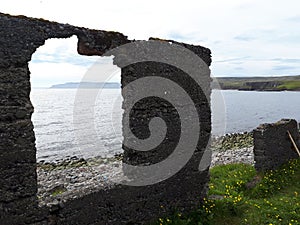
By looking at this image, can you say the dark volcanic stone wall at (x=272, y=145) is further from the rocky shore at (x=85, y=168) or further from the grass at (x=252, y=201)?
the rocky shore at (x=85, y=168)

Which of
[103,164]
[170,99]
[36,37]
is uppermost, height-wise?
[36,37]

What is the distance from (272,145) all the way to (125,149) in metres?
8.48

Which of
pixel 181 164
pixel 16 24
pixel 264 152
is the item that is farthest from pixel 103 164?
pixel 16 24

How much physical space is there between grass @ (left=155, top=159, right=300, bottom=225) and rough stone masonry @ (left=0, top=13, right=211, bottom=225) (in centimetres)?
51

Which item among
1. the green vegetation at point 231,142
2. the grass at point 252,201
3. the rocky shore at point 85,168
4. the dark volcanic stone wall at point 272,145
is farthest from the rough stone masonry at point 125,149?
the green vegetation at point 231,142

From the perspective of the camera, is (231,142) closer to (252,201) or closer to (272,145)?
(272,145)

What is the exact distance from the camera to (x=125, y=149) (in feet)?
28.2

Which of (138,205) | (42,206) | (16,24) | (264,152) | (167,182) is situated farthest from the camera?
(264,152)

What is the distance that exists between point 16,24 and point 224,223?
7.40 m

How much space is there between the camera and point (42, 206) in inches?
274

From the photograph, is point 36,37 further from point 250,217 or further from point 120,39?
point 250,217

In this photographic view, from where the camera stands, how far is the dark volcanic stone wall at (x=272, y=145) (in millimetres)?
14305

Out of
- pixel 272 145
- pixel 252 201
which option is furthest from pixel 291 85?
pixel 252 201

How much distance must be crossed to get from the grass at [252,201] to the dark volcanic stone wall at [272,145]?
0.38m
